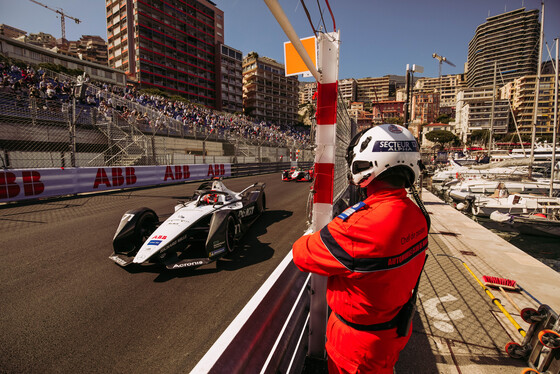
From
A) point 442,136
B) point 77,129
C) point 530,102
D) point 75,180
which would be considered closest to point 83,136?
point 77,129

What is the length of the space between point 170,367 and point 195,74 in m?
68.6

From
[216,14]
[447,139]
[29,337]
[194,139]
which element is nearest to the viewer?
[29,337]

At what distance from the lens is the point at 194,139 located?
71.4 ft

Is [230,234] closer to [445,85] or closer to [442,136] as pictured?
[442,136]

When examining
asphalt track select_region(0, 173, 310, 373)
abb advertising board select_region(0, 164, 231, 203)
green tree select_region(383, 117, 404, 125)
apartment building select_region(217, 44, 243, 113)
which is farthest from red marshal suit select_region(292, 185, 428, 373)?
apartment building select_region(217, 44, 243, 113)

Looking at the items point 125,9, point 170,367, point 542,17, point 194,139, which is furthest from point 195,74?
point 170,367

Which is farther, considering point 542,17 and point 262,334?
point 542,17

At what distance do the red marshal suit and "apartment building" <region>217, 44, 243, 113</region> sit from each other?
6960cm

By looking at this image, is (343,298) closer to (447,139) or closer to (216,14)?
(216,14)

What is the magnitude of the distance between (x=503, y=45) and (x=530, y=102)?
78345mm

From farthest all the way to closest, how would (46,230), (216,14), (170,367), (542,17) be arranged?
(216,14)
(542,17)
(46,230)
(170,367)

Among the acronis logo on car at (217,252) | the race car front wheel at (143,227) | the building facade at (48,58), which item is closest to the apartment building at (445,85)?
the building facade at (48,58)

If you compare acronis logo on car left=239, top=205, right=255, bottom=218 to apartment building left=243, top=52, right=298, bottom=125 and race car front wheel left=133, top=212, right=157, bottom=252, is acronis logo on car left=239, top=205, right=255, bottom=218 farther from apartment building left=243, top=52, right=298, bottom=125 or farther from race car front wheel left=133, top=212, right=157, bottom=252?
apartment building left=243, top=52, right=298, bottom=125

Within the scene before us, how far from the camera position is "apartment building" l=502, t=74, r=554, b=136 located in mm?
76150
